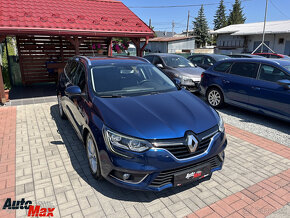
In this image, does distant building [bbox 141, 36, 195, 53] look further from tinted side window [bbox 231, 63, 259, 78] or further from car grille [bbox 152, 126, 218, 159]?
car grille [bbox 152, 126, 218, 159]

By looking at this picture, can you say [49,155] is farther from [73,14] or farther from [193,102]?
[73,14]

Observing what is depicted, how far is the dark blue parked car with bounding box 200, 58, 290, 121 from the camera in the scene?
522 centimetres

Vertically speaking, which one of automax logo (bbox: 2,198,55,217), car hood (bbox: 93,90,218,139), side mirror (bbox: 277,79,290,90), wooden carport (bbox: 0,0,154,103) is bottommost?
automax logo (bbox: 2,198,55,217)

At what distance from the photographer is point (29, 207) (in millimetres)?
2764

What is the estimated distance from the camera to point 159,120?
9.23 ft

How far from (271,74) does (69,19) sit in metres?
7.05

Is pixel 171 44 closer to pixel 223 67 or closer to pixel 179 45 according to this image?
pixel 179 45

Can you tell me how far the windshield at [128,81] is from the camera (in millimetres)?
3564

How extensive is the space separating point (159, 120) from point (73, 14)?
7.97 meters

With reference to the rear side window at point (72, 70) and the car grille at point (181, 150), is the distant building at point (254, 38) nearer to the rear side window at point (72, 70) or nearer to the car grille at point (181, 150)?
the rear side window at point (72, 70)

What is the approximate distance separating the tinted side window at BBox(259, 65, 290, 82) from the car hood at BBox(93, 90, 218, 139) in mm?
3029

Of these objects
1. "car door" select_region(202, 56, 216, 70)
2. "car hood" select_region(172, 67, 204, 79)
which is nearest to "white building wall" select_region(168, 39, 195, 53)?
"car door" select_region(202, 56, 216, 70)

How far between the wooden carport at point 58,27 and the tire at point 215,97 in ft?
12.5

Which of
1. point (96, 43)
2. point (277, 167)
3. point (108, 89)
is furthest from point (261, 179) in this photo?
point (96, 43)
